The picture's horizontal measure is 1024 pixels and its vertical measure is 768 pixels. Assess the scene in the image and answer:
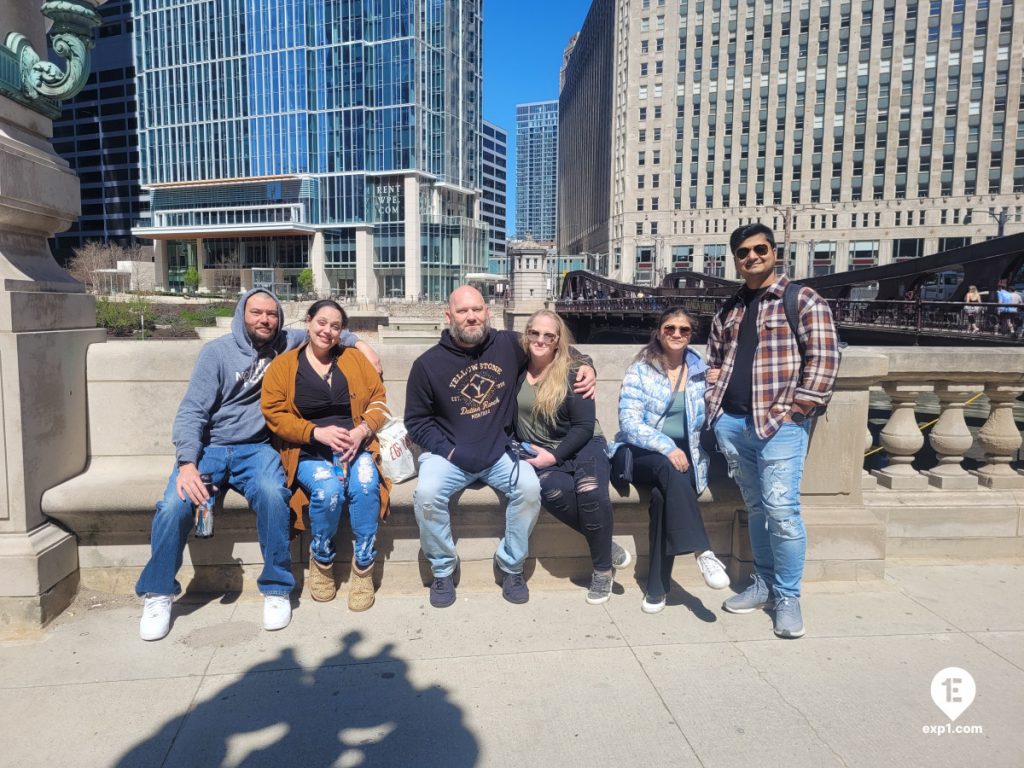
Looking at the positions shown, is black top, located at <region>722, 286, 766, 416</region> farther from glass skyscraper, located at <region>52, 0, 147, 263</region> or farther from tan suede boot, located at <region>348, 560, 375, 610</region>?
glass skyscraper, located at <region>52, 0, 147, 263</region>

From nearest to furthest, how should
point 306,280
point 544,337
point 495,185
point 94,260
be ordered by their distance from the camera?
point 544,337 → point 94,260 → point 306,280 → point 495,185

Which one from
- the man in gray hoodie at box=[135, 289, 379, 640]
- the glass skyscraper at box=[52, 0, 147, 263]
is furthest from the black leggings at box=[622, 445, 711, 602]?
the glass skyscraper at box=[52, 0, 147, 263]

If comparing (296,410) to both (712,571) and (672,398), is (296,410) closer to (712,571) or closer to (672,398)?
(672,398)

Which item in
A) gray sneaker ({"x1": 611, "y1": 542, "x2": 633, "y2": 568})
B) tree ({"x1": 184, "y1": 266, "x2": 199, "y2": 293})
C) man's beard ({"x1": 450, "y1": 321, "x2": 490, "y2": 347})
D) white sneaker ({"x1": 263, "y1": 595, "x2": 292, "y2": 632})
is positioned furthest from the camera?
tree ({"x1": 184, "y1": 266, "x2": 199, "y2": 293})

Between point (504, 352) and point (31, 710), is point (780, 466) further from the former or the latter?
point (31, 710)

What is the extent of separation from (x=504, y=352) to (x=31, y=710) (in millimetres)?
2577

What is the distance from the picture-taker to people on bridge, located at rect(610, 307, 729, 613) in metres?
3.44

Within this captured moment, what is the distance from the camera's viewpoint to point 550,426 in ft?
12.0

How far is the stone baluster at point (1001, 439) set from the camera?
4.40m

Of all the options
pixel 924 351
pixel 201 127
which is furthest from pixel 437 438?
pixel 201 127

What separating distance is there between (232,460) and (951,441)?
4.44 meters

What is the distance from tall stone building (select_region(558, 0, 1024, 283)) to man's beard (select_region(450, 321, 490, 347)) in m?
81.9

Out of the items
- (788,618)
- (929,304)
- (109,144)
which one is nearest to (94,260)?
(109,144)

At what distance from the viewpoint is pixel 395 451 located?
3602mm
